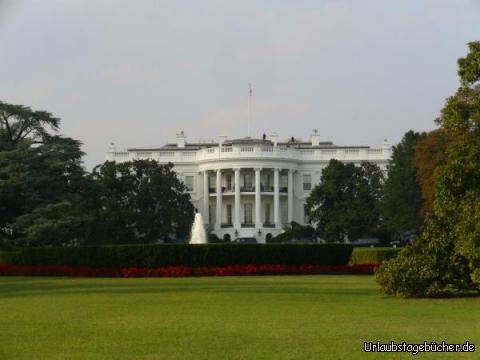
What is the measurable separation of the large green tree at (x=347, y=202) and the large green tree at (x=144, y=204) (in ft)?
34.3

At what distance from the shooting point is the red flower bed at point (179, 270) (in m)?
34.0

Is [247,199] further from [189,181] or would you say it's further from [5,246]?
[5,246]

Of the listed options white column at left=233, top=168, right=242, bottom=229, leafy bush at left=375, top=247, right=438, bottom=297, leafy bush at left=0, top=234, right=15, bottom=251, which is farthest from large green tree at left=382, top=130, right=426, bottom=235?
leafy bush at left=375, top=247, right=438, bottom=297

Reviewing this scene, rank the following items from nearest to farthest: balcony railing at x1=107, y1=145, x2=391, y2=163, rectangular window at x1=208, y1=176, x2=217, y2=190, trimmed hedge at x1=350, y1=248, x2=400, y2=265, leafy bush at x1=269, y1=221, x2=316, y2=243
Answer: trimmed hedge at x1=350, y1=248, x2=400, y2=265
leafy bush at x1=269, y1=221, x2=316, y2=243
balcony railing at x1=107, y1=145, x2=391, y2=163
rectangular window at x1=208, y1=176, x2=217, y2=190

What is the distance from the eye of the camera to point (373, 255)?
A: 4056 cm

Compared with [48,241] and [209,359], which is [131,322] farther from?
[48,241]

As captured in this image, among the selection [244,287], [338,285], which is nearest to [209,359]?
[244,287]

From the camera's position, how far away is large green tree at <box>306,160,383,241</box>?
230 feet

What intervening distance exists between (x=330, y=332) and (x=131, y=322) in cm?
373

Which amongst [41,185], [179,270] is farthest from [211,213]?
[179,270]

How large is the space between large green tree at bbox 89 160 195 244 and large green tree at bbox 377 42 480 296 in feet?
145

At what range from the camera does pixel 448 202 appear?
2309 centimetres

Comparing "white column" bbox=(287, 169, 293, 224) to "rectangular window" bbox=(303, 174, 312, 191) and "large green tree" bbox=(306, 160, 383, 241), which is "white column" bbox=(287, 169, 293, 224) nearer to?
"rectangular window" bbox=(303, 174, 312, 191)

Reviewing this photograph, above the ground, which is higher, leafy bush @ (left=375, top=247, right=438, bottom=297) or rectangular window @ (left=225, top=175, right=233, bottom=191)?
rectangular window @ (left=225, top=175, right=233, bottom=191)
